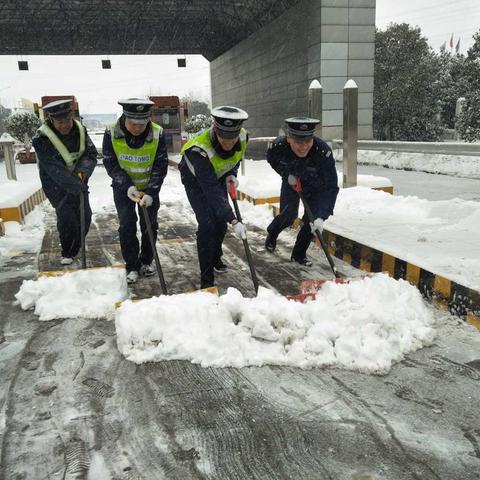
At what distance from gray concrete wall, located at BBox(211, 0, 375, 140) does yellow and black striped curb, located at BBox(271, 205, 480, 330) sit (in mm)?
12916

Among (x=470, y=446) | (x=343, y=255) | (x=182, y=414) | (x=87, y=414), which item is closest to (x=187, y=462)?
(x=182, y=414)

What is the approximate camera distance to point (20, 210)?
697 centimetres

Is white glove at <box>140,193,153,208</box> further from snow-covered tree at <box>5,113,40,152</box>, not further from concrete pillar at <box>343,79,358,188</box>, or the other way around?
snow-covered tree at <box>5,113,40,152</box>

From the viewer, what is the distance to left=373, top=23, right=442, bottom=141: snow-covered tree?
24.0 meters

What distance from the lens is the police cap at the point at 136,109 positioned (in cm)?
400

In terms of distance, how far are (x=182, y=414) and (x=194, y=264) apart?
8.63 ft

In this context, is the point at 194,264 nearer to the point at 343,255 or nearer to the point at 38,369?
the point at 343,255

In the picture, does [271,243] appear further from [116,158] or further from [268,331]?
[268,331]

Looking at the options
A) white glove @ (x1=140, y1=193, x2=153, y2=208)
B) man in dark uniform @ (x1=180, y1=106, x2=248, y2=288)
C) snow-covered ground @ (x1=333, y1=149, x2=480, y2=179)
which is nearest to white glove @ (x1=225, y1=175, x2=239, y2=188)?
man in dark uniform @ (x1=180, y1=106, x2=248, y2=288)

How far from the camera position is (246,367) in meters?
2.79

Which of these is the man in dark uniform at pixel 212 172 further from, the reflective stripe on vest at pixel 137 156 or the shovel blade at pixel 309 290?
the shovel blade at pixel 309 290

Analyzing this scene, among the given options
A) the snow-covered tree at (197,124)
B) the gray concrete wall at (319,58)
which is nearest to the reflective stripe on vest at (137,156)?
the gray concrete wall at (319,58)

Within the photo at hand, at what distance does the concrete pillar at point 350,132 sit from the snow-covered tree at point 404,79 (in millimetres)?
18224

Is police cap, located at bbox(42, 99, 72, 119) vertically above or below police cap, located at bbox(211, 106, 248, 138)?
above
